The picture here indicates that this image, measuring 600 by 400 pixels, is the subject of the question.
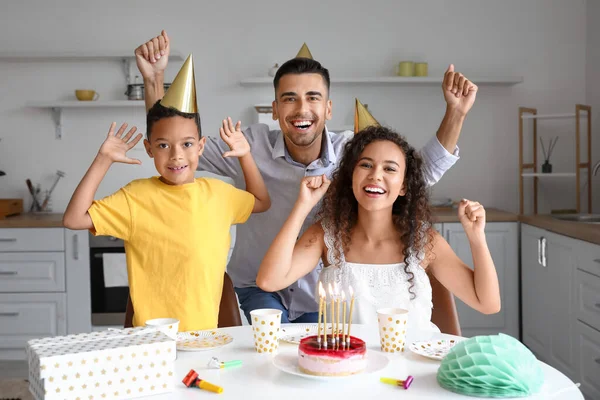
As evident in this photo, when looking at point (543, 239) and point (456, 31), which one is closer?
point (543, 239)

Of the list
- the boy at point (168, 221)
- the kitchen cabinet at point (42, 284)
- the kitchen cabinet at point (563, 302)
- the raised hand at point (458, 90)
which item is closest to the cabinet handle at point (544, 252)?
the kitchen cabinet at point (563, 302)

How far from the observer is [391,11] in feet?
14.4

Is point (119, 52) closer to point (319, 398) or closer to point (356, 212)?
point (356, 212)

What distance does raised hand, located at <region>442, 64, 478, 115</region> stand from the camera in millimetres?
2104

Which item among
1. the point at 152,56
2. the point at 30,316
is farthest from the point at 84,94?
the point at 152,56

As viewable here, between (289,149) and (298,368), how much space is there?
1126mm

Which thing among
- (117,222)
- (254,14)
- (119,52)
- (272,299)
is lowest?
(272,299)

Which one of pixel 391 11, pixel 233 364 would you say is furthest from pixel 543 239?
pixel 233 364

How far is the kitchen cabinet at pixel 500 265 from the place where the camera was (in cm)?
391

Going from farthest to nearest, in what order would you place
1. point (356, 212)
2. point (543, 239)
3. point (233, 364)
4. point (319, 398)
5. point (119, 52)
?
point (119, 52) < point (543, 239) < point (356, 212) < point (233, 364) < point (319, 398)

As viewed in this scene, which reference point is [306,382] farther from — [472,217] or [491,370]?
[472,217]

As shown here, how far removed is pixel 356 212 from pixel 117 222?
2.21 ft

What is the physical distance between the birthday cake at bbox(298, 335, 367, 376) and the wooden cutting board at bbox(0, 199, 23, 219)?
3.32m

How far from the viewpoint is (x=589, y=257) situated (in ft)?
9.73
